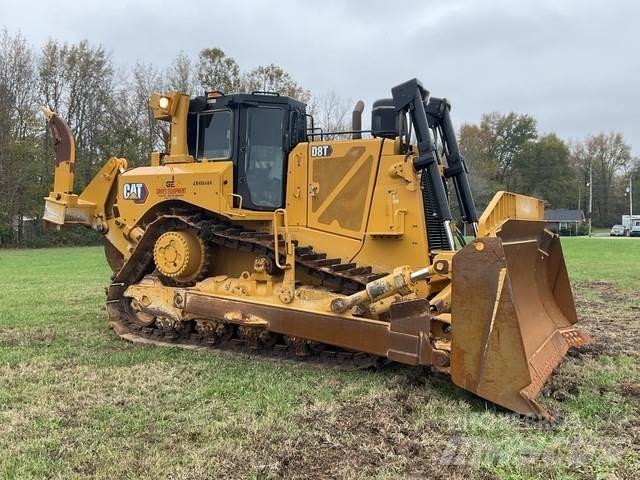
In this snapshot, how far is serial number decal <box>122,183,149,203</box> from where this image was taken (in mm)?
7199

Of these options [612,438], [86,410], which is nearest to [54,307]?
[86,410]

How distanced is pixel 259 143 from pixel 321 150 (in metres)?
0.77

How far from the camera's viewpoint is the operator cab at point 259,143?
6.67 m

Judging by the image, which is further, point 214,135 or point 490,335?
point 214,135

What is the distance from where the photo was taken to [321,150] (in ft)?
21.2

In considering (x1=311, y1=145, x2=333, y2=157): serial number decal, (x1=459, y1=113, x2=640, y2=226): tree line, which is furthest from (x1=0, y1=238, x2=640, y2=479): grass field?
(x1=459, y1=113, x2=640, y2=226): tree line

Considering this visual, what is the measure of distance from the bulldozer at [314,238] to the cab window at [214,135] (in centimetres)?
2

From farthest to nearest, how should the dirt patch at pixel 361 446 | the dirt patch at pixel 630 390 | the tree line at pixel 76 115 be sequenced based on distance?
the tree line at pixel 76 115 → the dirt patch at pixel 630 390 → the dirt patch at pixel 361 446

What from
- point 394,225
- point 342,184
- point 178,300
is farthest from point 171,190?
point 394,225

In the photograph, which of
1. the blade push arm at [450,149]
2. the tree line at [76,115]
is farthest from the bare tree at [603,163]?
the blade push arm at [450,149]

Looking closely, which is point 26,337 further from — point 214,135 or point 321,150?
point 321,150

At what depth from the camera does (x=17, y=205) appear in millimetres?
32094

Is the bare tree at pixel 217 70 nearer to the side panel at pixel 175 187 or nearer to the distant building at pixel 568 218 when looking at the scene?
the side panel at pixel 175 187

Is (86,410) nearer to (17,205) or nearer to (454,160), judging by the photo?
(454,160)
